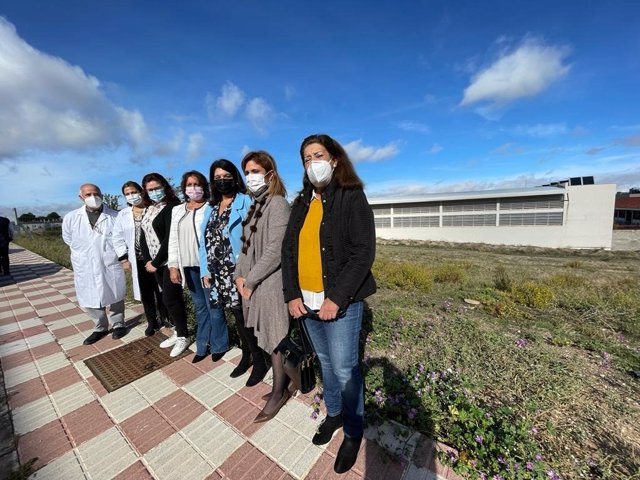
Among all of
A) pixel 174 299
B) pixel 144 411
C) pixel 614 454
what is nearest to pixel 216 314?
pixel 174 299

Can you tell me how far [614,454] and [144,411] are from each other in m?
3.34

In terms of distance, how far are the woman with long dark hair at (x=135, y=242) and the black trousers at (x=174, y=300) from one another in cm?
51

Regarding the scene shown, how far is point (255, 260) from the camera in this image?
→ 83.0 inches

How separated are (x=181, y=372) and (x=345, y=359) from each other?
202 centimetres

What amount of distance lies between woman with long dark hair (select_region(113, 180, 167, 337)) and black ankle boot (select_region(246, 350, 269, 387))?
2.00 m

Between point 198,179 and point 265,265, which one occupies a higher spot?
point 198,179

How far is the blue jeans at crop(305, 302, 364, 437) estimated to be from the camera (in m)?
1.64

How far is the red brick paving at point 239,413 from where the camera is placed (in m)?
2.06

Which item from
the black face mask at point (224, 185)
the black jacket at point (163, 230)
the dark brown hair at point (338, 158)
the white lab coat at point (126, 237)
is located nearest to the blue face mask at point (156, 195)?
the black jacket at point (163, 230)

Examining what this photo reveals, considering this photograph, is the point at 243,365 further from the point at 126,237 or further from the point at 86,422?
the point at 126,237

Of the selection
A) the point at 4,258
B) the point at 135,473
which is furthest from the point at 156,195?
the point at 4,258

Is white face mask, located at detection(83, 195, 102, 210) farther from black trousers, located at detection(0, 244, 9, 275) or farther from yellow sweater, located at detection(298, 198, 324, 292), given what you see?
black trousers, located at detection(0, 244, 9, 275)

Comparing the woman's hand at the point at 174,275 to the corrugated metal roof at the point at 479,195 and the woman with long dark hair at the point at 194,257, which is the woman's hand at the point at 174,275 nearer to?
the woman with long dark hair at the point at 194,257

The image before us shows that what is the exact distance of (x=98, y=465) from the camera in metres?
1.82
